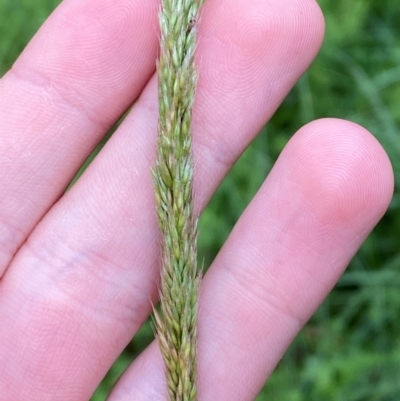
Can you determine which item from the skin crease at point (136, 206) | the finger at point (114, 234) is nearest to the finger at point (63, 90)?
the skin crease at point (136, 206)

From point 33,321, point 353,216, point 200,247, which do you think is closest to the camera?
point 353,216

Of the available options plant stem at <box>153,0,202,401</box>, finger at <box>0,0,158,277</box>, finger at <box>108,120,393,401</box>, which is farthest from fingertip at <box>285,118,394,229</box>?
finger at <box>0,0,158,277</box>

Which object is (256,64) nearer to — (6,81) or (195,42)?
(195,42)

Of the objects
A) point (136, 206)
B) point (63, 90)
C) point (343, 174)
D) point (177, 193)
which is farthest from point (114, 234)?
point (343, 174)

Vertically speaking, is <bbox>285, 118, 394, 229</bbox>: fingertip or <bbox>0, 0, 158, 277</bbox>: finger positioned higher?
<bbox>0, 0, 158, 277</bbox>: finger

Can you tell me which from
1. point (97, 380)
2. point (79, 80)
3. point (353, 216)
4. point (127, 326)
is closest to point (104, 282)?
point (127, 326)

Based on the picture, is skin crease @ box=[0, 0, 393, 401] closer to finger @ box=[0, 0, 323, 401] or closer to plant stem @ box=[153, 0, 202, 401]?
finger @ box=[0, 0, 323, 401]

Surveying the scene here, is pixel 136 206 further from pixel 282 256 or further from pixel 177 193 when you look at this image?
pixel 282 256

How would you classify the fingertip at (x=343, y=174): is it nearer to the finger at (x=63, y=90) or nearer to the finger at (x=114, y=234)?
the finger at (x=114, y=234)

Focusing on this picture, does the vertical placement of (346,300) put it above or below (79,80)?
below
